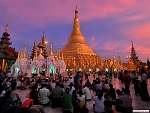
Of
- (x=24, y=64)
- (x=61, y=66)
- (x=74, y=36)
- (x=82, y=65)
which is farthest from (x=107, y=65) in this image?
(x=24, y=64)

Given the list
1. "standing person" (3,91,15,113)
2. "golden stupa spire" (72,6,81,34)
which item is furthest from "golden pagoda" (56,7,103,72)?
"standing person" (3,91,15,113)

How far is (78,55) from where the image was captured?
48.2m

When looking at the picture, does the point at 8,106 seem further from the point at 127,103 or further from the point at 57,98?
the point at 127,103

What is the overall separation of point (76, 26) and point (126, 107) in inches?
2090

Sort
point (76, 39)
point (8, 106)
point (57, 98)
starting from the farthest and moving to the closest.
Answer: point (76, 39) < point (57, 98) < point (8, 106)

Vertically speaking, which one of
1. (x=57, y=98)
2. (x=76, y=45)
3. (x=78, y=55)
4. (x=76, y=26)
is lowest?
(x=57, y=98)

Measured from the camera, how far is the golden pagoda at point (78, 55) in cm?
4488

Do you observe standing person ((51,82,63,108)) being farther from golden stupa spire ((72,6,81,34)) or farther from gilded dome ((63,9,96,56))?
golden stupa spire ((72,6,81,34))

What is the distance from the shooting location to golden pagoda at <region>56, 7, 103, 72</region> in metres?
44.9

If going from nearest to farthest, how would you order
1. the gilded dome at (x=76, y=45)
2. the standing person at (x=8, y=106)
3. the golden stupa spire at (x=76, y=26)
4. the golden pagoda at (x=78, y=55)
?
1. the standing person at (x=8, y=106)
2. the golden pagoda at (x=78, y=55)
3. the gilded dome at (x=76, y=45)
4. the golden stupa spire at (x=76, y=26)

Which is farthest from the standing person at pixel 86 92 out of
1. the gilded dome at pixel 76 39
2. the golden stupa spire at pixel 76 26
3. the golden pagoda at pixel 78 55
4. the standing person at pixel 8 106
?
the golden stupa spire at pixel 76 26

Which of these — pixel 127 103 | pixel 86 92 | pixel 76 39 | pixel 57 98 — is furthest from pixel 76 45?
pixel 127 103

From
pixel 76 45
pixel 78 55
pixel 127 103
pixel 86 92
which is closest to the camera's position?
pixel 127 103

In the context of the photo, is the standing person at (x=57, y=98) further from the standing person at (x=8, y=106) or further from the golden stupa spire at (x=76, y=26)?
the golden stupa spire at (x=76, y=26)
